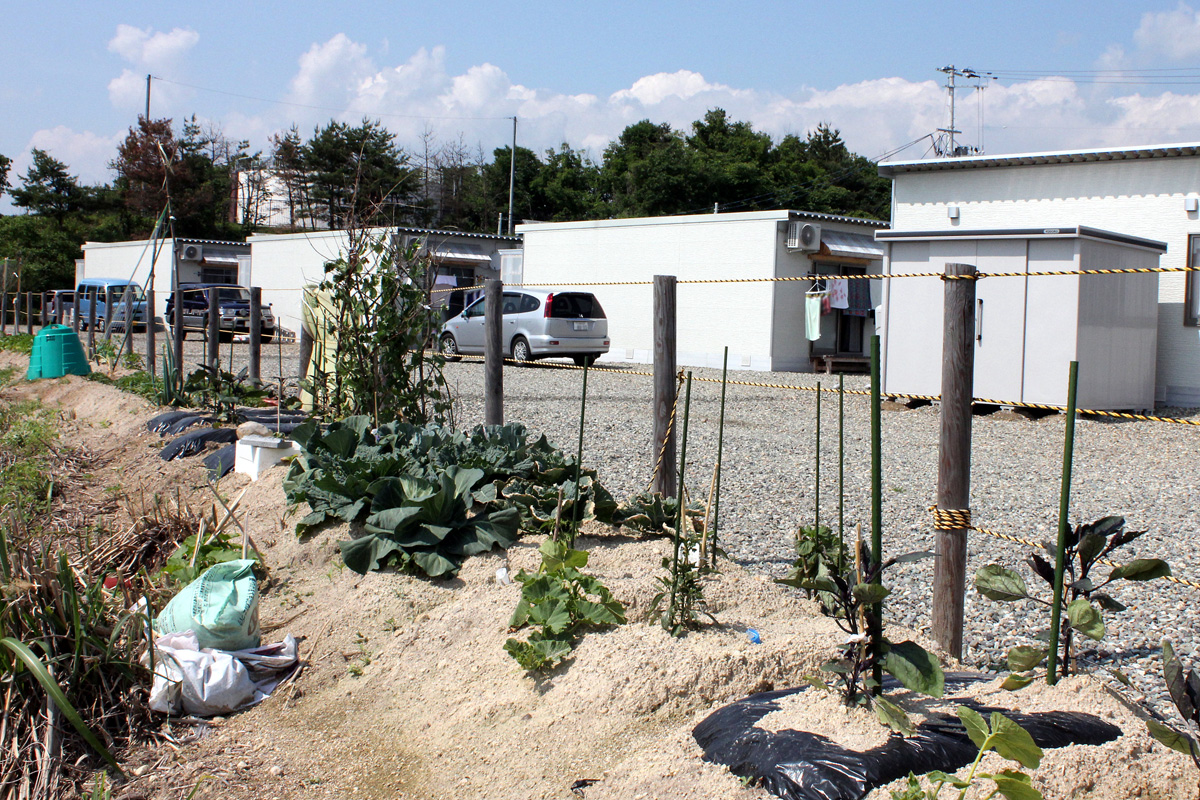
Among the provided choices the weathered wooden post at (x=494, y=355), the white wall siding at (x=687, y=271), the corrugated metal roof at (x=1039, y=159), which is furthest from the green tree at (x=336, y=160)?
the weathered wooden post at (x=494, y=355)

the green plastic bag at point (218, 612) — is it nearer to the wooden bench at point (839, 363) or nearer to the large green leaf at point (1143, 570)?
the large green leaf at point (1143, 570)

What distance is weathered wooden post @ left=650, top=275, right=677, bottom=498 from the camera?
430 centimetres

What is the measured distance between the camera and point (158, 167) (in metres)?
42.4

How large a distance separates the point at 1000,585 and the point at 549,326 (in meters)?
14.3

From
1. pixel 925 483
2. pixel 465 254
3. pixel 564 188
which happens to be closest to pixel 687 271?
pixel 465 254

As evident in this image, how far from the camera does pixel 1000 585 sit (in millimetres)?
2410

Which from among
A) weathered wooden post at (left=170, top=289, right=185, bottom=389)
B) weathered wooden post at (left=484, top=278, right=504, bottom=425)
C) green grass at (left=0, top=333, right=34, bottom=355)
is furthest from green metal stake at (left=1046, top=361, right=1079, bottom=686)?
green grass at (left=0, top=333, right=34, bottom=355)

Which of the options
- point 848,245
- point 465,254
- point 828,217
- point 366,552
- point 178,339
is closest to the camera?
point 366,552

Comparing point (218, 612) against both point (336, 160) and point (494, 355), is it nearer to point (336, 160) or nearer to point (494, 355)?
point (494, 355)

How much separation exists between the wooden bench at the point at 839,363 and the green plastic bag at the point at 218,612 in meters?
15.1

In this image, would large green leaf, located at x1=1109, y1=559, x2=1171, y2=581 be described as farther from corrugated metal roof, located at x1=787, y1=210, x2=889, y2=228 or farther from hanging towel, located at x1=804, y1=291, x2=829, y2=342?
corrugated metal roof, located at x1=787, y1=210, x2=889, y2=228

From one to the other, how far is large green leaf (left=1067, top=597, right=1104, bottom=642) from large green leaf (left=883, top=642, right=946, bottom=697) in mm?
376

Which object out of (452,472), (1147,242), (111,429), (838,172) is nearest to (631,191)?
(838,172)

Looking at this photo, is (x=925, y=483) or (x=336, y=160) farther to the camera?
(x=336, y=160)
